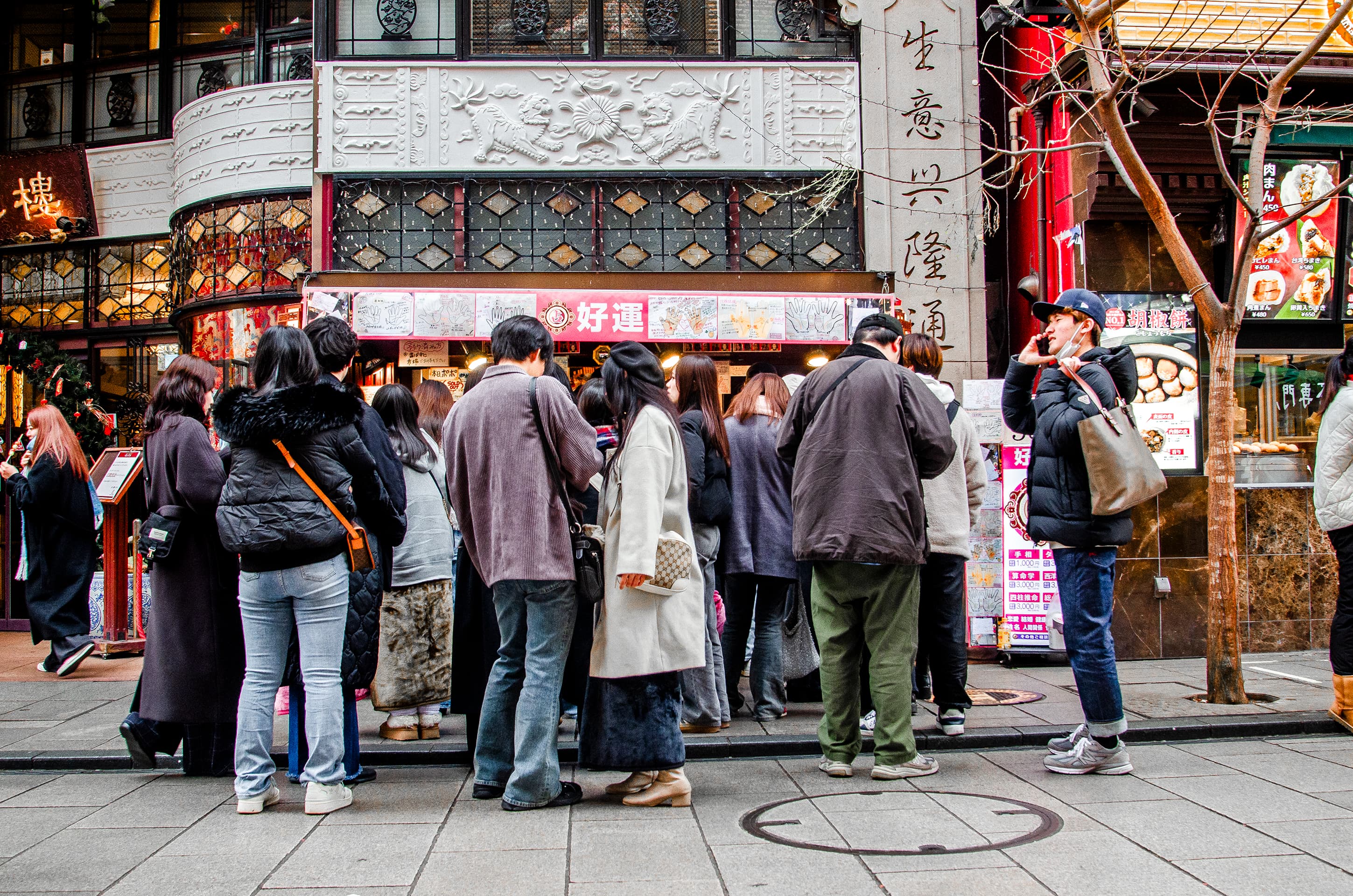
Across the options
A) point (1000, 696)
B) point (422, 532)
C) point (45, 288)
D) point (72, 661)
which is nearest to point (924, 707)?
point (1000, 696)

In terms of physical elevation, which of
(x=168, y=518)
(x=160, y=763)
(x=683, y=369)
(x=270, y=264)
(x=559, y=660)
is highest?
(x=270, y=264)

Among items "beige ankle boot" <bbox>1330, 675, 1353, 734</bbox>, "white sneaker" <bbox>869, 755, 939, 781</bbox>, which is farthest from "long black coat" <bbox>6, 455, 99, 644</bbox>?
"beige ankle boot" <bbox>1330, 675, 1353, 734</bbox>

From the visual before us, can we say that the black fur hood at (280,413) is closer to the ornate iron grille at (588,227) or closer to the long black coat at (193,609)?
the long black coat at (193,609)

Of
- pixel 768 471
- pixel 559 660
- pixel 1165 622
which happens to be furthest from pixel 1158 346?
pixel 559 660

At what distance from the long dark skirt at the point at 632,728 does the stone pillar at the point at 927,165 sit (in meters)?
6.18

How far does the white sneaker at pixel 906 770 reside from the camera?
5.14 metres

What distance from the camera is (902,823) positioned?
14.6ft

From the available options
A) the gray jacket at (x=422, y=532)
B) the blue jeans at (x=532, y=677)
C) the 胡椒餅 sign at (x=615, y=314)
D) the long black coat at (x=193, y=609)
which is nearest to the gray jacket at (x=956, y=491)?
the blue jeans at (x=532, y=677)

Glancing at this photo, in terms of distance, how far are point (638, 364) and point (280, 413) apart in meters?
1.51

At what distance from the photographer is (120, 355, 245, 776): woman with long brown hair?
17.3ft

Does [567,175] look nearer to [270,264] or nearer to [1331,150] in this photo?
[270,264]

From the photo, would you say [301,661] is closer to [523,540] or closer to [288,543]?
[288,543]

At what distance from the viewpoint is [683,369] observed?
6367 mm

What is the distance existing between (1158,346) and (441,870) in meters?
7.15
